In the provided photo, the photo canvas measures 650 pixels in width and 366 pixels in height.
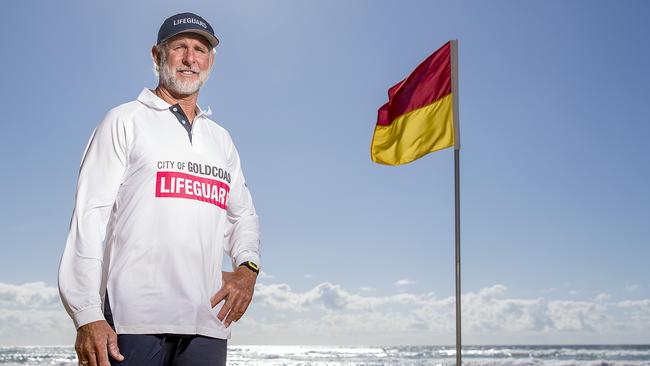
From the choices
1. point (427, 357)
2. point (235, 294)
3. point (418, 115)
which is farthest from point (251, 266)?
point (427, 357)

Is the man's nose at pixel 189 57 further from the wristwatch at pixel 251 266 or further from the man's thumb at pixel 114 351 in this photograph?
the man's thumb at pixel 114 351

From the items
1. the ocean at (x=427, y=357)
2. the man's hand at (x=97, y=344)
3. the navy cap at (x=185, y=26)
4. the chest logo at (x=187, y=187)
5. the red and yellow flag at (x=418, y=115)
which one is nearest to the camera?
the man's hand at (x=97, y=344)

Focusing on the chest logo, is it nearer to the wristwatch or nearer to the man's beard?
the wristwatch

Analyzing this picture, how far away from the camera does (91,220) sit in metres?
2.44

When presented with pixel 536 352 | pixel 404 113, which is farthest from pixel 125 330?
pixel 536 352

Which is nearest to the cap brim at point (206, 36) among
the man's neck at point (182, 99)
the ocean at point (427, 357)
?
the man's neck at point (182, 99)

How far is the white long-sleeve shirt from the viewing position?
7.88 feet

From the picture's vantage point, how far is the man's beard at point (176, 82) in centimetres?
279

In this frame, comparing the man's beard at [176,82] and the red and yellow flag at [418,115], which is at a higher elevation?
the red and yellow flag at [418,115]

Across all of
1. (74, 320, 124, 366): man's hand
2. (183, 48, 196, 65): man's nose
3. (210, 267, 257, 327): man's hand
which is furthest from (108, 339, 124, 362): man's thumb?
(183, 48, 196, 65): man's nose

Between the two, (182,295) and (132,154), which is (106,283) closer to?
(182,295)

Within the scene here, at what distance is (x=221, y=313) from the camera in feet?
8.59

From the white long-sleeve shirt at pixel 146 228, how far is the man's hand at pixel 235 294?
0.11 feet

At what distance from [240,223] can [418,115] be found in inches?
165
